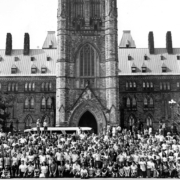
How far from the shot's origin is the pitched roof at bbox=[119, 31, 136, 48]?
70.9 m

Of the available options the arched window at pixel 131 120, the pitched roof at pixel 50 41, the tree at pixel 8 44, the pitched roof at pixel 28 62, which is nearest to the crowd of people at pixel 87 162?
the arched window at pixel 131 120

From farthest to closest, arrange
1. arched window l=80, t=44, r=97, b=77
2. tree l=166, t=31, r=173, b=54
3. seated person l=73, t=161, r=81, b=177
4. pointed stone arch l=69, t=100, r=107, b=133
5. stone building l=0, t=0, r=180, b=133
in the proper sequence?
tree l=166, t=31, r=173, b=54, arched window l=80, t=44, r=97, b=77, stone building l=0, t=0, r=180, b=133, pointed stone arch l=69, t=100, r=107, b=133, seated person l=73, t=161, r=81, b=177

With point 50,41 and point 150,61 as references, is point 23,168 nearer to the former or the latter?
point 150,61

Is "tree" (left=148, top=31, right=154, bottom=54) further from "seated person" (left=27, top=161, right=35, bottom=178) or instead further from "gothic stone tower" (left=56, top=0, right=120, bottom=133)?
"seated person" (left=27, top=161, right=35, bottom=178)

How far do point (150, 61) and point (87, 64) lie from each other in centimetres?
1562

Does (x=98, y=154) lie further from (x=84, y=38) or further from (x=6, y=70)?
(x=6, y=70)

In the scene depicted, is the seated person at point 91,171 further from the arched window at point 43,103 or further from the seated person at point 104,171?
the arched window at point 43,103

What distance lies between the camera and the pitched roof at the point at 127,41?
233 ft

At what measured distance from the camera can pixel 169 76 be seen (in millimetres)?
62031

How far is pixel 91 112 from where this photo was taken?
51.5 m

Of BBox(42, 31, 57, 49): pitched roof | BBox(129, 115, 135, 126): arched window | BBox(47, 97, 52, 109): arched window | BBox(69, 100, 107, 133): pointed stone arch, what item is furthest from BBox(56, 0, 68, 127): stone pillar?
BBox(42, 31, 57, 49): pitched roof

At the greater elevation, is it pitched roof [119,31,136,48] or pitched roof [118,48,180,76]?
pitched roof [119,31,136,48]

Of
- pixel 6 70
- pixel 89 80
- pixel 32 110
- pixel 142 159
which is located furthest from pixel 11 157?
pixel 6 70

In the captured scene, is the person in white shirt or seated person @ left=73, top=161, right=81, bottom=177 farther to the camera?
seated person @ left=73, top=161, right=81, bottom=177
